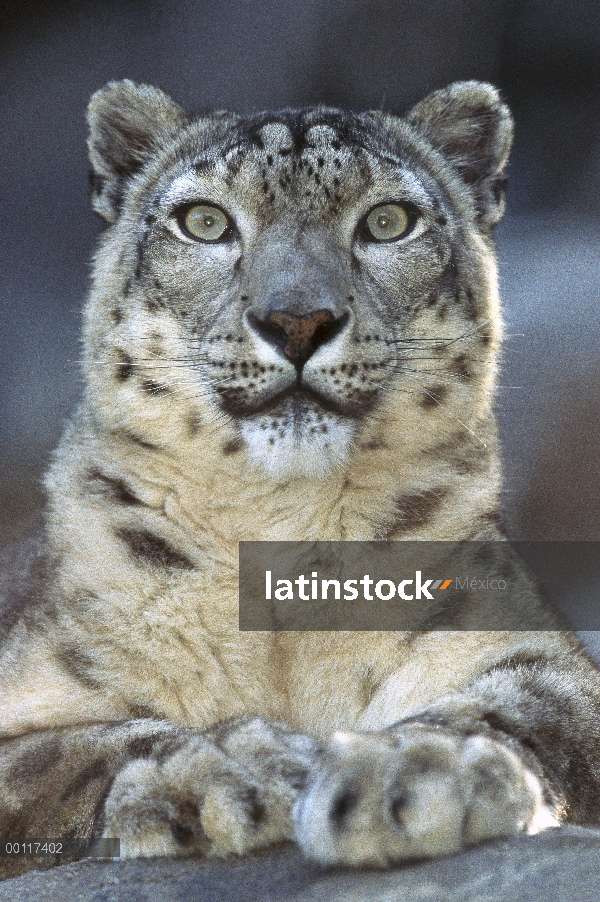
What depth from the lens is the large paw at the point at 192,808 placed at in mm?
1060

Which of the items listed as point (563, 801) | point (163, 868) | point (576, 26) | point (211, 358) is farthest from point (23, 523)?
point (576, 26)

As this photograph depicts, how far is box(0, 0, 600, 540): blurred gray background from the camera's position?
213cm

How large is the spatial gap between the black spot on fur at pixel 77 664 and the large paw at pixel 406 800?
0.49 m

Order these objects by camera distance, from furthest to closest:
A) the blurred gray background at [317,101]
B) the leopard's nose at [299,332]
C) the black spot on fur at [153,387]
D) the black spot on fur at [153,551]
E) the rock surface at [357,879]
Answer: the blurred gray background at [317,101] → the black spot on fur at [153,387] → the black spot on fur at [153,551] → the leopard's nose at [299,332] → the rock surface at [357,879]

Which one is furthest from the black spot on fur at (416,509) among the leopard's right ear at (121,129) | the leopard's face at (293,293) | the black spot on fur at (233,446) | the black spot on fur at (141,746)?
the leopard's right ear at (121,129)

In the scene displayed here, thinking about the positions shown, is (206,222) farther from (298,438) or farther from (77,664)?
(77,664)

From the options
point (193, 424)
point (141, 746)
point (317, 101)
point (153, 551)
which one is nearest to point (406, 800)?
point (141, 746)

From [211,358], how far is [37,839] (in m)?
0.71

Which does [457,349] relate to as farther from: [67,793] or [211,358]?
[67,793]

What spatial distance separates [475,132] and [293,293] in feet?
2.38

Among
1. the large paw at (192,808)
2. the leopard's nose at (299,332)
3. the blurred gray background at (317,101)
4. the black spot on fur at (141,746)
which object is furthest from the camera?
the blurred gray background at (317,101)

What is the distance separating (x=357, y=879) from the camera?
0.96 m

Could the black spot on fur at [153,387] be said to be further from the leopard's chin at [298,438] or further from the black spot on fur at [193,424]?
the leopard's chin at [298,438]
